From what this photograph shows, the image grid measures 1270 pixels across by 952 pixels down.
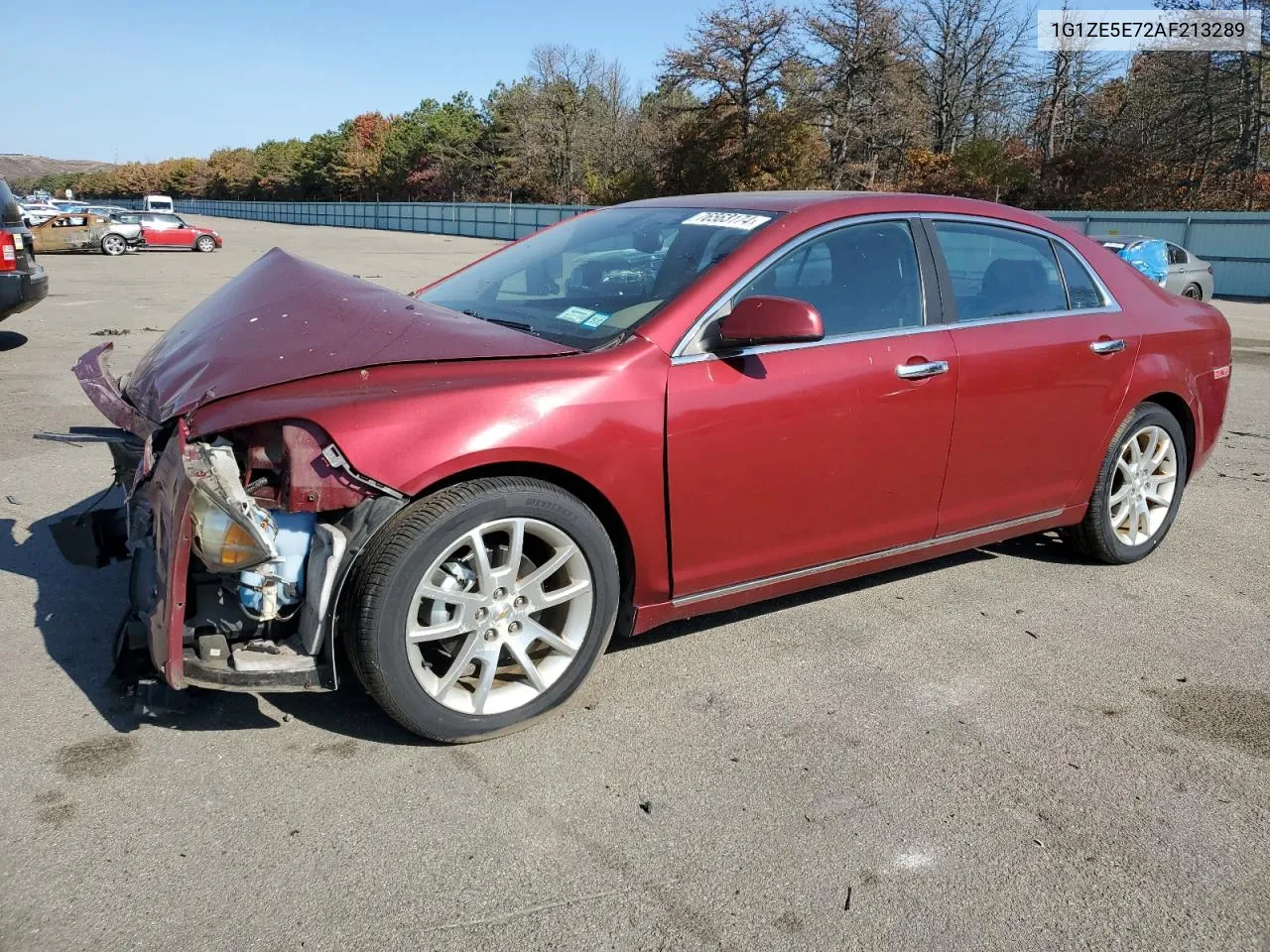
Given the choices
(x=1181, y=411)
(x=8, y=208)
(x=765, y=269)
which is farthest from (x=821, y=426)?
(x=8, y=208)

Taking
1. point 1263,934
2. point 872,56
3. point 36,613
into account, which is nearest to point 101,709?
point 36,613

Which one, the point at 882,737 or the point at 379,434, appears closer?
the point at 379,434

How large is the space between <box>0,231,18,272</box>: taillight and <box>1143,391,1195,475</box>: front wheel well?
9.91 m

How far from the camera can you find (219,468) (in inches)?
107

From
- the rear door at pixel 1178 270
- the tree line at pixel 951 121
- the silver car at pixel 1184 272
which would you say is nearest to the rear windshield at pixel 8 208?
the silver car at pixel 1184 272

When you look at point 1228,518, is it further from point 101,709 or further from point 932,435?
point 101,709

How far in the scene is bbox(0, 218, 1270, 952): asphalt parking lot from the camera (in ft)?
7.77

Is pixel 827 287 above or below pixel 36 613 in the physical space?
→ above

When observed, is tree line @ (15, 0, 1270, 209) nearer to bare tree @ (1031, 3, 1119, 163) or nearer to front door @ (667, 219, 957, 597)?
bare tree @ (1031, 3, 1119, 163)

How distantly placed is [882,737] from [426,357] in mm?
1820

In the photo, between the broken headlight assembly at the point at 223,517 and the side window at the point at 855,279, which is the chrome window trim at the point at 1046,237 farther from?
the broken headlight assembly at the point at 223,517

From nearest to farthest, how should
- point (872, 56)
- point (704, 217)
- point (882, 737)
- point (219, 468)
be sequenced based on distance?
point (219, 468) < point (882, 737) < point (704, 217) < point (872, 56)

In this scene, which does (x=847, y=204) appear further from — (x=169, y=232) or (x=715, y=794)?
(x=169, y=232)

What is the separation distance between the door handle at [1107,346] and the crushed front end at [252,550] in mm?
3040
